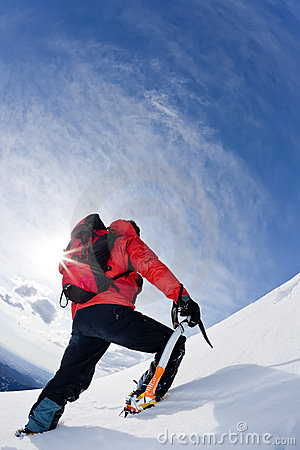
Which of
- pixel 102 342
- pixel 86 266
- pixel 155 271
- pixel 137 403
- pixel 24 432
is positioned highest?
pixel 155 271

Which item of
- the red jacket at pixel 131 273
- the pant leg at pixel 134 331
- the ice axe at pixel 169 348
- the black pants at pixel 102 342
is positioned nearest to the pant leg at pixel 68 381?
the black pants at pixel 102 342

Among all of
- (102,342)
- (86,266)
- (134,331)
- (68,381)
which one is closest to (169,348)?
(134,331)

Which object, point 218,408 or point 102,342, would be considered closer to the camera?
point 218,408

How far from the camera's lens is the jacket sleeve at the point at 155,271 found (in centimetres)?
308

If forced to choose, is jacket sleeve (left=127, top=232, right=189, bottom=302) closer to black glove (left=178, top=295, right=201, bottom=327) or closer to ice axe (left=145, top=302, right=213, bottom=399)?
black glove (left=178, top=295, right=201, bottom=327)

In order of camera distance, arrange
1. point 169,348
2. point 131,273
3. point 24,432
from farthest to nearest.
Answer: point 131,273 < point 169,348 < point 24,432

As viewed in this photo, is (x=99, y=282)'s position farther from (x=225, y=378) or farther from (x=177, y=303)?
(x=225, y=378)

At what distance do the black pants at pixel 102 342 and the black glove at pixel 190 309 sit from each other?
333mm

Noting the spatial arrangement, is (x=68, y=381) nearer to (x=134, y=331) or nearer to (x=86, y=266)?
(x=134, y=331)

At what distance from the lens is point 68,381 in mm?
2793

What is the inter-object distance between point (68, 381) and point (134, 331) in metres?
0.81

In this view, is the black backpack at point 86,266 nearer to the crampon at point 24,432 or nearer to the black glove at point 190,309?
the black glove at point 190,309

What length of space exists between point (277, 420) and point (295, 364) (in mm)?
821

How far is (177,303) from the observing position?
119 inches
